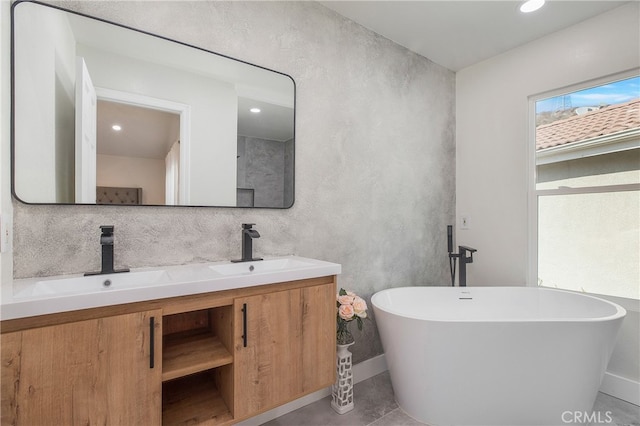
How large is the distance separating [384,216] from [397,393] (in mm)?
1215

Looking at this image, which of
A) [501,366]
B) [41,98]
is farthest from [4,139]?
[501,366]

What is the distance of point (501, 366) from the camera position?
1700 millimetres

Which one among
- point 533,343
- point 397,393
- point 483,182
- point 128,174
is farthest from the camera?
point 483,182

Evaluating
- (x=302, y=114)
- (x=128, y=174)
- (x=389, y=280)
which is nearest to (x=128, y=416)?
(x=128, y=174)

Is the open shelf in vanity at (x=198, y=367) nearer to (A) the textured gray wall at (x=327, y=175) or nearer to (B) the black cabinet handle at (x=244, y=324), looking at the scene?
(B) the black cabinet handle at (x=244, y=324)

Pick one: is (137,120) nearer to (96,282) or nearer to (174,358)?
(96,282)

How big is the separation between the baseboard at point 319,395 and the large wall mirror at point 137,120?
122cm

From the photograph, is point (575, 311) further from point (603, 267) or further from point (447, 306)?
point (447, 306)

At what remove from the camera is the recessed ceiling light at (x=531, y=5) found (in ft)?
A: 6.83

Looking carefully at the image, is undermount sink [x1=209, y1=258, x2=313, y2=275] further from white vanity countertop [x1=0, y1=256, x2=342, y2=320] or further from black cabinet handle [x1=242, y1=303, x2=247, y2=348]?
black cabinet handle [x1=242, y1=303, x2=247, y2=348]

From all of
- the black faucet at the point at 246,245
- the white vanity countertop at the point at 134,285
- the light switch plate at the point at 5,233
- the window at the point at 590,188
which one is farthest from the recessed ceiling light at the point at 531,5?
the light switch plate at the point at 5,233

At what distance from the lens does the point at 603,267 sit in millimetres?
2312

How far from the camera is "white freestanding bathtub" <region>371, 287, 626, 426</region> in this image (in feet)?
5.44

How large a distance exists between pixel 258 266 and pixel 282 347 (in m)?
0.47
